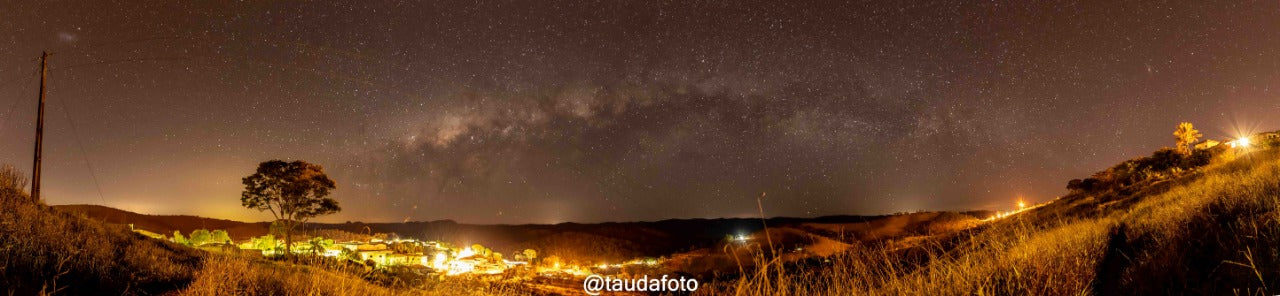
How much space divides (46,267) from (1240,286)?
10964mm

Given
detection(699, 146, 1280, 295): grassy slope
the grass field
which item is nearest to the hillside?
detection(699, 146, 1280, 295): grassy slope

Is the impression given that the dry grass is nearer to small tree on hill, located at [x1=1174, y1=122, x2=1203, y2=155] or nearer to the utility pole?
the utility pole

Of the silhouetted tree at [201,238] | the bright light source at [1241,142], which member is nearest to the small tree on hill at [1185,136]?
the bright light source at [1241,142]

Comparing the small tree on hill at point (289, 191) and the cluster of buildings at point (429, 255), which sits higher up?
the small tree on hill at point (289, 191)

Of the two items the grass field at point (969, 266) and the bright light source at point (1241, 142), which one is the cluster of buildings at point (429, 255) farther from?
the bright light source at point (1241, 142)

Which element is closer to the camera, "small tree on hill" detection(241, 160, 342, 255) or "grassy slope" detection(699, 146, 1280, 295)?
"grassy slope" detection(699, 146, 1280, 295)

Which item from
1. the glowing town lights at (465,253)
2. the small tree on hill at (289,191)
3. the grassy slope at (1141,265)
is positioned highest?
the small tree on hill at (289,191)

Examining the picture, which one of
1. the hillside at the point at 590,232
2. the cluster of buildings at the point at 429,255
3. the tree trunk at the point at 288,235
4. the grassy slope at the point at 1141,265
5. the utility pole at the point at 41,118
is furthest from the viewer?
the hillside at the point at 590,232

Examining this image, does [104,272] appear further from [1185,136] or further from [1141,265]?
[1185,136]

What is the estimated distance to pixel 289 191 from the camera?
26.1m

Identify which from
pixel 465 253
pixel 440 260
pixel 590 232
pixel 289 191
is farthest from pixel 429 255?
pixel 590 232

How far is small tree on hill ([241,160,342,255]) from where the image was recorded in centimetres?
2566

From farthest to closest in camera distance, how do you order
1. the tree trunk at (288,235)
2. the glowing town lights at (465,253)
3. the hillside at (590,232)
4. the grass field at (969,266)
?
the hillside at (590,232) < the glowing town lights at (465,253) < the tree trunk at (288,235) < the grass field at (969,266)

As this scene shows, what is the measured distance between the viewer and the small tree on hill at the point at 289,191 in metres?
25.7
